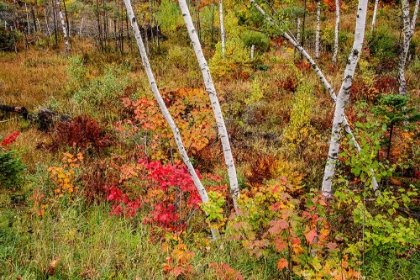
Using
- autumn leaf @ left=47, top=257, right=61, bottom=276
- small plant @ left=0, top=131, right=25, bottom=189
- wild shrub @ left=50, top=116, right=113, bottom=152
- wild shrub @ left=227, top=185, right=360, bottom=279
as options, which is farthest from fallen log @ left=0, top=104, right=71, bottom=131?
wild shrub @ left=227, top=185, right=360, bottom=279

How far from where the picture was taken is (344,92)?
137 inches

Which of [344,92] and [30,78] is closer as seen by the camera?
[344,92]

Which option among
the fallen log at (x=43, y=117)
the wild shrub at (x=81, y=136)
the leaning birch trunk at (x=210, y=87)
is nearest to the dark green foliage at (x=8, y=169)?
the leaning birch trunk at (x=210, y=87)

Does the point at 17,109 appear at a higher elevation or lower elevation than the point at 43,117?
higher

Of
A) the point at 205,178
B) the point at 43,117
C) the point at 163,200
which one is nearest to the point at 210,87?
the point at 163,200

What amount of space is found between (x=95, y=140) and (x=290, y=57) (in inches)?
459

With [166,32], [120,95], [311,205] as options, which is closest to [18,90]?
[120,95]

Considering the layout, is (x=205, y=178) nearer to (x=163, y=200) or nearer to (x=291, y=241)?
(x=163, y=200)

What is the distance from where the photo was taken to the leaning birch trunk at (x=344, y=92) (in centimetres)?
334

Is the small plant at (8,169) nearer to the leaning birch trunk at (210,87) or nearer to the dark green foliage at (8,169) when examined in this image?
the dark green foliage at (8,169)

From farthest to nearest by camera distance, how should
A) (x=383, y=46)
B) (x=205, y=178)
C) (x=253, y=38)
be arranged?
(x=253, y=38)
(x=383, y=46)
(x=205, y=178)

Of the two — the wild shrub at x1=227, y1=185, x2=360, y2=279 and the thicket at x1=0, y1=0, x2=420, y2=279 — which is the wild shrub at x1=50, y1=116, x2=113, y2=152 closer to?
the thicket at x1=0, y1=0, x2=420, y2=279

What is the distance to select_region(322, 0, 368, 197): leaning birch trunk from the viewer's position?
3.34 meters

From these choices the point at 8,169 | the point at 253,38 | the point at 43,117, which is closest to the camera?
the point at 8,169
